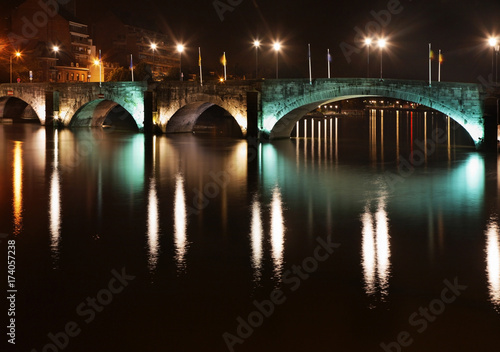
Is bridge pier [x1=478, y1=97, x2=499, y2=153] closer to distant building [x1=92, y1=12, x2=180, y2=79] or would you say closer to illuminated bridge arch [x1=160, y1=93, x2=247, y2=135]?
illuminated bridge arch [x1=160, y1=93, x2=247, y2=135]

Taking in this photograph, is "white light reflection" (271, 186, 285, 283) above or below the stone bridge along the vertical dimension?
below

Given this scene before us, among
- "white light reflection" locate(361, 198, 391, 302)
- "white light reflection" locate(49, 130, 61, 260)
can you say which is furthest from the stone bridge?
"white light reflection" locate(361, 198, 391, 302)

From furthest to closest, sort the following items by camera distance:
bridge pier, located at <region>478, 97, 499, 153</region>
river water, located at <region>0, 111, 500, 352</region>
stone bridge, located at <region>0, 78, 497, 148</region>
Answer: stone bridge, located at <region>0, 78, 497, 148</region>
bridge pier, located at <region>478, 97, 499, 153</region>
river water, located at <region>0, 111, 500, 352</region>

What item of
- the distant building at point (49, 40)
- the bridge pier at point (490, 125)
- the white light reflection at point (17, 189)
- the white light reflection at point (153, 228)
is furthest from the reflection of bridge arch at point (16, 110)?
the white light reflection at point (153, 228)

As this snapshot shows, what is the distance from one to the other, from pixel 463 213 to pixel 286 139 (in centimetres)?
3172

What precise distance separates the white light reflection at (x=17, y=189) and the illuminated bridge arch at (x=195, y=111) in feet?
54.8

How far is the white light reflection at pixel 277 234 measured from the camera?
41.8ft

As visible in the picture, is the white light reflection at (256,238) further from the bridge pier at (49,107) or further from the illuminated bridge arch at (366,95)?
the bridge pier at (49,107)

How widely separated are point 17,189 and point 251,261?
39.6ft

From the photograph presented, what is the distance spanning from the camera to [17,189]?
22.0 meters

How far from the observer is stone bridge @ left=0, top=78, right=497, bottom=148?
3903 cm

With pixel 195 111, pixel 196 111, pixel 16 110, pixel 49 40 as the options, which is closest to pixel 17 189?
pixel 195 111

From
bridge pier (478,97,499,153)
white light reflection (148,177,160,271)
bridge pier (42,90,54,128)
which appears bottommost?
white light reflection (148,177,160,271)

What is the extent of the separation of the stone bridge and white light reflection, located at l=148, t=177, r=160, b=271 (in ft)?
74.6
